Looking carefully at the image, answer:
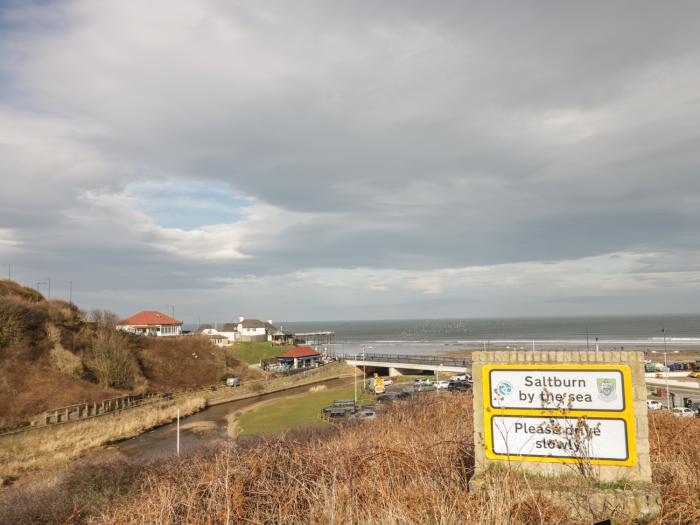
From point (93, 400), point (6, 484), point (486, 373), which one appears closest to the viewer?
point (486, 373)

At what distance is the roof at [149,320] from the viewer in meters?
106

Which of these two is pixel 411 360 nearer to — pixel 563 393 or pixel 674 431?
pixel 674 431

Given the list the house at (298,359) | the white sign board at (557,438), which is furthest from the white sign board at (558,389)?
the house at (298,359)

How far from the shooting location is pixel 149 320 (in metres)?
107

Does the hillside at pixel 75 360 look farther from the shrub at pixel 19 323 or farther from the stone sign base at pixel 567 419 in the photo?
the stone sign base at pixel 567 419

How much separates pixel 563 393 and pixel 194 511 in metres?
6.94

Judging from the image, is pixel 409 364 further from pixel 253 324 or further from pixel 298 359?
pixel 253 324

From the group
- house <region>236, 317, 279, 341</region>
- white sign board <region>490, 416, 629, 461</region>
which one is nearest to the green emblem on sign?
white sign board <region>490, 416, 629, 461</region>

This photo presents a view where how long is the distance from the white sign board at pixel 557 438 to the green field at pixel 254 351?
8509 cm

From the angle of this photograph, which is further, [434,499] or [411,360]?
[411,360]

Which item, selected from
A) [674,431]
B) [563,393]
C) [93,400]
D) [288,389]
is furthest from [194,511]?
[288,389]

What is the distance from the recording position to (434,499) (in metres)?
6.97

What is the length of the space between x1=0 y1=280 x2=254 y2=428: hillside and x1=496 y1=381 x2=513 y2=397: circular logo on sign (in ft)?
145

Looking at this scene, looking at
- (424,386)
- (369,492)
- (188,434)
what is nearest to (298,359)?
(424,386)
